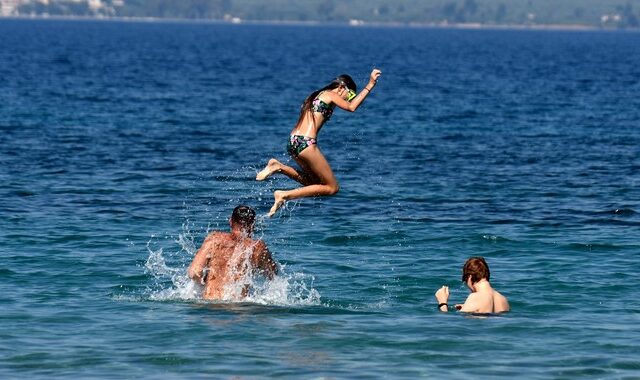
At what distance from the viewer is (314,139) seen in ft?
59.5

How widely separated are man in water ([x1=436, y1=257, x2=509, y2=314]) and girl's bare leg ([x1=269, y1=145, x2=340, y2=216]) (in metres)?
2.23

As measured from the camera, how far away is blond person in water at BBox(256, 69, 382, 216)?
58.3 feet

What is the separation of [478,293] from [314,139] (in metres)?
3.21

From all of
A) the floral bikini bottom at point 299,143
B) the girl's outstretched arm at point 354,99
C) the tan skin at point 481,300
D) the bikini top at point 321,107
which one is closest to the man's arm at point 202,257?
the floral bikini bottom at point 299,143

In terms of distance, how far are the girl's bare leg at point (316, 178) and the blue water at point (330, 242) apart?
1.79 metres

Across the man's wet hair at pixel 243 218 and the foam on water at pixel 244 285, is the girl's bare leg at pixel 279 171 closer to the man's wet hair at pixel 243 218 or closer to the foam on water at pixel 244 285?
the man's wet hair at pixel 243 218

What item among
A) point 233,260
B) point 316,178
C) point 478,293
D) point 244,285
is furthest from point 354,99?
point 244,285

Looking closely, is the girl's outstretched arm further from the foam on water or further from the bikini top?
the foam on water

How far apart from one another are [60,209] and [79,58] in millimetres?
87161

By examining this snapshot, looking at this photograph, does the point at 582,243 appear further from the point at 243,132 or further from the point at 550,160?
the point at 243,132

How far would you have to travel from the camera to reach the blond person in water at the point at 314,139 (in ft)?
58.3

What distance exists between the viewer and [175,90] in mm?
74250

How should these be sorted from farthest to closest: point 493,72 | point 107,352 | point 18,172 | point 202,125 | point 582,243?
1. point 493,72
2. point 202,125
3. point 18,172
4. point 582,243
5. point 107,352

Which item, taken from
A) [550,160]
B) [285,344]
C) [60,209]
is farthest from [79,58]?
[285,344]
